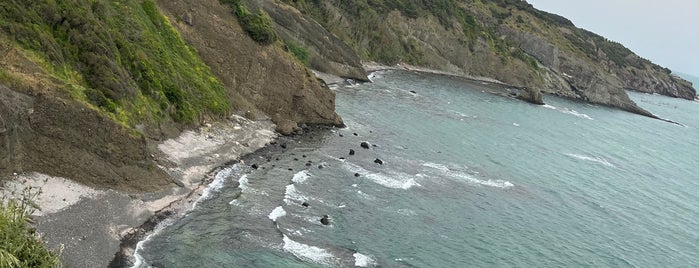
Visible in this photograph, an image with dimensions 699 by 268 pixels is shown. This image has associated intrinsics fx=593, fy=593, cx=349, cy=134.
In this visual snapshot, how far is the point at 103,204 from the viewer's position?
3691 centimetres

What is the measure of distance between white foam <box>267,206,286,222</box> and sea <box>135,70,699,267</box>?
15cm

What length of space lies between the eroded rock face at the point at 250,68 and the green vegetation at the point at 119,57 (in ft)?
11.9

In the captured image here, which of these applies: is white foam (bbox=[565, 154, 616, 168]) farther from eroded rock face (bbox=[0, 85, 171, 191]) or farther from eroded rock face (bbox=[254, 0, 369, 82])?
eroded rock face (bbox=[0, 85, 171, 191])

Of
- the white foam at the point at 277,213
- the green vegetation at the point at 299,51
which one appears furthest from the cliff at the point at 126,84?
the green vegetation at the point at 299,51

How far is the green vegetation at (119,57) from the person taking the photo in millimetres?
42344

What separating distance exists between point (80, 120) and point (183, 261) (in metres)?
12.6

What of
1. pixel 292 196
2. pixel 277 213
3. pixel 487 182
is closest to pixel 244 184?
pixel 292 196

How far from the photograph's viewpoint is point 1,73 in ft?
120

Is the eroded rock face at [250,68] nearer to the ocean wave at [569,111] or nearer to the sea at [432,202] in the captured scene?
the sea at [432,202]

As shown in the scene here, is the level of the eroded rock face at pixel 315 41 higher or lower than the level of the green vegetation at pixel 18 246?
higher

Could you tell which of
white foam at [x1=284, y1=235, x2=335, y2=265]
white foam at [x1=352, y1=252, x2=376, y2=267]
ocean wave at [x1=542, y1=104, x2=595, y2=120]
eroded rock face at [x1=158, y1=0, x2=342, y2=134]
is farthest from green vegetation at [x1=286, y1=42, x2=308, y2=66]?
ocean wave at [x1=542, y1=104, x2=595, y2=120]

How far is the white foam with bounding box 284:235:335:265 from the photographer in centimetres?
3800

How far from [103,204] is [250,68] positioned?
37.1m

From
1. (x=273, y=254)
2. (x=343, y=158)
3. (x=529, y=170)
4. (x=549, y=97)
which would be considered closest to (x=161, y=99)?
(x=343, y=158)
